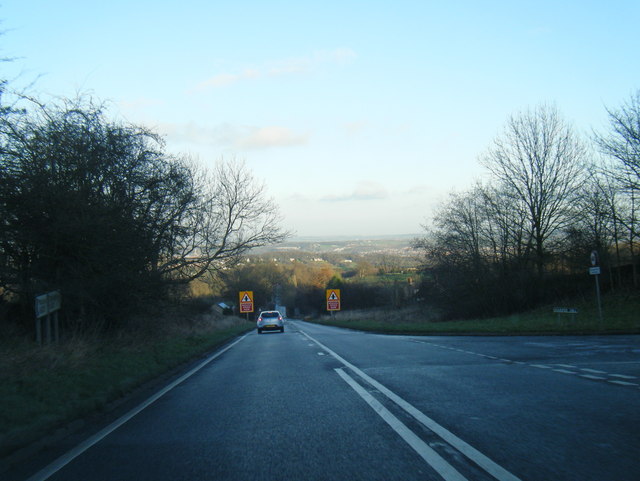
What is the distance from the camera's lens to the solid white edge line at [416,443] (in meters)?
4.75

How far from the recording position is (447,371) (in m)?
12.0

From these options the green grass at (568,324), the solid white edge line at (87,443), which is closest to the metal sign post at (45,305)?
the solid white edge line at (87,443)

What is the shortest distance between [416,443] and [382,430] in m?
0.76

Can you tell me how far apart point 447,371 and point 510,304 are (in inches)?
1385

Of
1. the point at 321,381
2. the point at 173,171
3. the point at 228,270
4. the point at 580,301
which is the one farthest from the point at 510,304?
the point at 321,381

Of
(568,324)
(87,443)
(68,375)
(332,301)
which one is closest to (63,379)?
(68,375)

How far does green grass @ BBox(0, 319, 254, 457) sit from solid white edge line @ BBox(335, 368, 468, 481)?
159 inches

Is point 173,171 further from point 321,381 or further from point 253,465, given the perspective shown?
point 253,465

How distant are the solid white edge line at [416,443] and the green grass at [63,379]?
4.04 metres

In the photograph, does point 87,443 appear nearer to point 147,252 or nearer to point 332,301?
point 147,252

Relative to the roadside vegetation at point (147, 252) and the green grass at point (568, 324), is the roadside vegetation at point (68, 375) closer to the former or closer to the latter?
the roadside vegetation at point (147, 252)

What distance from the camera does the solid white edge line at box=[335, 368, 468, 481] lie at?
187 inches

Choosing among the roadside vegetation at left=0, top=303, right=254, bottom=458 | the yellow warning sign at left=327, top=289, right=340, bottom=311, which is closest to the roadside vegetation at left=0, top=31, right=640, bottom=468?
the roadside vegetation at left=0, top=303, right=254, bottom=458

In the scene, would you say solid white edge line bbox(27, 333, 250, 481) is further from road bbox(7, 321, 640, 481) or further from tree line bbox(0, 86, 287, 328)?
tree line bbox(0, 86, 287, 328)
